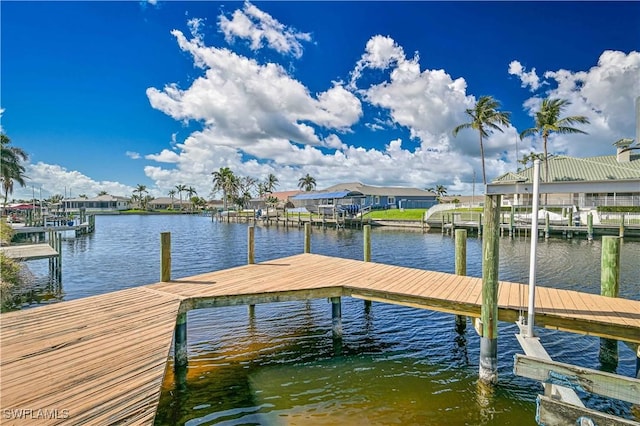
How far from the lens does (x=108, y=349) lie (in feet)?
16.6

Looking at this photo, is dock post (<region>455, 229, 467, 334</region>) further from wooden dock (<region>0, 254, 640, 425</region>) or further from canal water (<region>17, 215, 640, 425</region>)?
wooden dock (<region>0, 254, 640, 425</region>)

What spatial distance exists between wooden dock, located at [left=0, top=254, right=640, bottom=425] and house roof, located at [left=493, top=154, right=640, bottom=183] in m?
34.1

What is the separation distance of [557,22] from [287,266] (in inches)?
694

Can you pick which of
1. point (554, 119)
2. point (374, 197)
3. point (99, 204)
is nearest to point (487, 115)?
point (554, 119)

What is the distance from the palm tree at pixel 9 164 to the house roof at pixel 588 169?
5358 centimetres

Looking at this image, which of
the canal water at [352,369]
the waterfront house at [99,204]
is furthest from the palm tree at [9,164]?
the waterfront house at [99,204]

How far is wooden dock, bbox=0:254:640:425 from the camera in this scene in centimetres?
382

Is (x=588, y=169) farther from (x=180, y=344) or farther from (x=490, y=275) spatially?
(x=180, y=344)

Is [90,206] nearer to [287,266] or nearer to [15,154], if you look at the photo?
[15,154]

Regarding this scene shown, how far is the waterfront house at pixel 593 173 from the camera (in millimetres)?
35906

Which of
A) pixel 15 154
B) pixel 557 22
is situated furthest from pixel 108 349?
pixel 15 154

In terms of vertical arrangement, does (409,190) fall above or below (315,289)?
above

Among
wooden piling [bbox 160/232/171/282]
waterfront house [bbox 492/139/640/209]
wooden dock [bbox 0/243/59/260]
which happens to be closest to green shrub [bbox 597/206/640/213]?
waterfront house [bbox 492/139/640/209]

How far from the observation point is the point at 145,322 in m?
6.15
